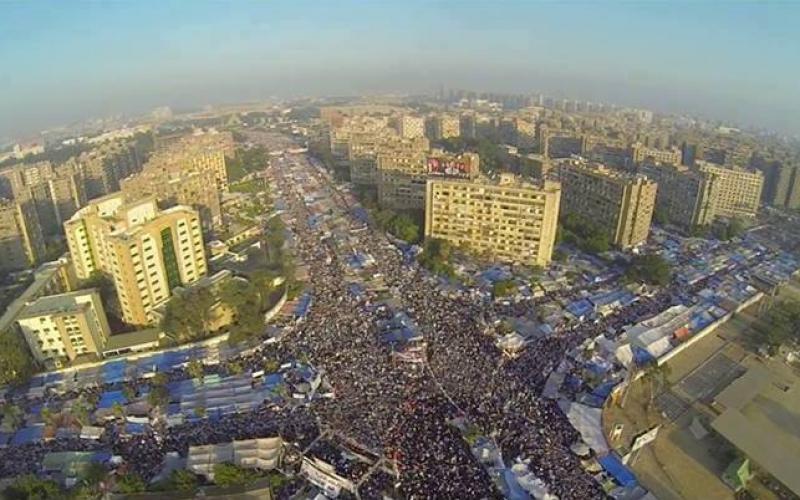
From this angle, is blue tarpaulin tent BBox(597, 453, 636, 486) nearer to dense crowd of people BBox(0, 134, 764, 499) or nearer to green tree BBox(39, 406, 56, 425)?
dense crowd of people BBox(0, 134, 764, 499)

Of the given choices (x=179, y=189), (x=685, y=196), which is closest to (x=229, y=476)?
(x=179, y=189)

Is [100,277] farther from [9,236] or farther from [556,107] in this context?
[556,107]

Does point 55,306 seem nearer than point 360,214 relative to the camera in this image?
Yes

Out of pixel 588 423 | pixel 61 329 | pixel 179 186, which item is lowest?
pixel 588 423

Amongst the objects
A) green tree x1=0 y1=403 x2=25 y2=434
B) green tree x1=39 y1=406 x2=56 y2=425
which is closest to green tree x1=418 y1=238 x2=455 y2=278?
green tree x1=39 y1=406 x2=56 y2=425

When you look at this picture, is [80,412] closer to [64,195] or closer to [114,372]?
[114,372]

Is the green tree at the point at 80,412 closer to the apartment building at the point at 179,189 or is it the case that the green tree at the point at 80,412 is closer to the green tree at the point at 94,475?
the green tree at the point at 94,475

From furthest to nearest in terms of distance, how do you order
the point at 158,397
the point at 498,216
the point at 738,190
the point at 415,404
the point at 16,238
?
the point at 738,190 → the point at 16,238 → the point at 498,216 → the point at 415,404 → the point at 158,397
